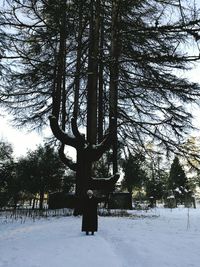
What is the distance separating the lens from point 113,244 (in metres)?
5.16

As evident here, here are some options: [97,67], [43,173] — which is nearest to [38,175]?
Answer: [43,173]

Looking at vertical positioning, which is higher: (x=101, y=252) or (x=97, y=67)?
(x=97, y=67)

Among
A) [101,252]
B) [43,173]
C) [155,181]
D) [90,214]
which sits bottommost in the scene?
[101,252]

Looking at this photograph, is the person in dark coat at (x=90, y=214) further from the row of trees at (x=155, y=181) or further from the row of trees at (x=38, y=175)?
the row of trees at (x=38, y=175)

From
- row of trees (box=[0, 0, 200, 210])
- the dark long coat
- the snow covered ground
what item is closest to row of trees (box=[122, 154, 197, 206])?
row of trees (box=[0, 0, 200, 210])

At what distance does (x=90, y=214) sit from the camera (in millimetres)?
6191

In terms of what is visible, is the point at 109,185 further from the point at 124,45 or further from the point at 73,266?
the point at 124,45

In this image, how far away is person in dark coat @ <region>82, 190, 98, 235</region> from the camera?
Answer: 5.99 metres

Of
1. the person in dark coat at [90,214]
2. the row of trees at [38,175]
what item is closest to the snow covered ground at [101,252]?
the person in dark coat at [90,214]

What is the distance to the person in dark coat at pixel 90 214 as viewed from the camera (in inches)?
236

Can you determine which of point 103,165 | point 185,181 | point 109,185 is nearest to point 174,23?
point 109,185

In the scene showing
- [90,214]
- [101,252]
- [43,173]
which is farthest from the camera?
[43,173]

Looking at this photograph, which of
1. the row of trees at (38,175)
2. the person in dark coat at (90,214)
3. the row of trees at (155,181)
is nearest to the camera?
the person in dark coat at (90,214)

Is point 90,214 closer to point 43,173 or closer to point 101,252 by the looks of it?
point 101,252
